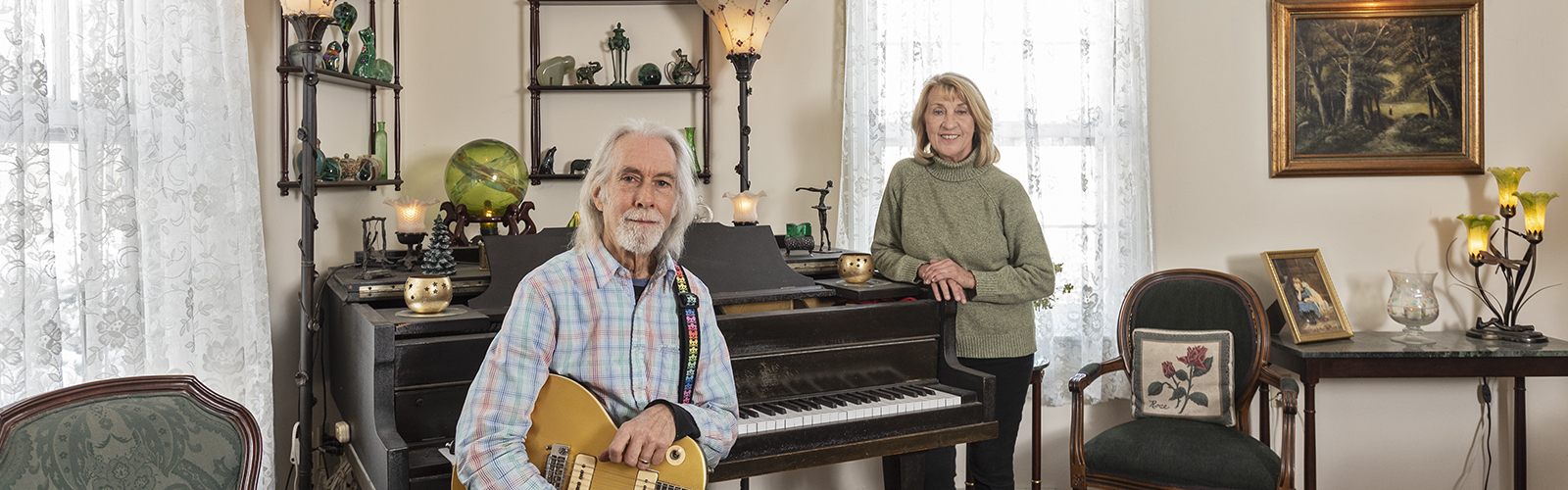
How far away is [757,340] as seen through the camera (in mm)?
2309

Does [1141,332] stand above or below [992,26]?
→ below

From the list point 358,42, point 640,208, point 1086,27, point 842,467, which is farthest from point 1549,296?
point 358,42

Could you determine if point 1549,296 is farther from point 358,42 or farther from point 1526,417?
point 358,42

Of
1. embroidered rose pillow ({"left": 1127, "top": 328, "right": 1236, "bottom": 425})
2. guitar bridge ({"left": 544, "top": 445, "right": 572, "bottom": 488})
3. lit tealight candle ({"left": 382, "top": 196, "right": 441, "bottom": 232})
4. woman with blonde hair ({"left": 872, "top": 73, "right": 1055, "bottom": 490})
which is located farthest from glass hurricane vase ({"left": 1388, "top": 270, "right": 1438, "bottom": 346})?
lit tealight candle ({"left": 382, "top": 196, "right": 441, "bottom": 232})

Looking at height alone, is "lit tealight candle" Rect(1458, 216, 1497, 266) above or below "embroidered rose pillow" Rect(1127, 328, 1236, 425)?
above

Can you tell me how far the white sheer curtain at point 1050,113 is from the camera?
3.75 meters

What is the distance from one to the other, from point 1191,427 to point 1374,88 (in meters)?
1.67

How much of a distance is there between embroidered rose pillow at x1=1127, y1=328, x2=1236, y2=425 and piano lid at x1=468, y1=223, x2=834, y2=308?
1.33 metres

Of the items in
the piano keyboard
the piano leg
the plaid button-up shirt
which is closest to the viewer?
the plaid button-up shirt

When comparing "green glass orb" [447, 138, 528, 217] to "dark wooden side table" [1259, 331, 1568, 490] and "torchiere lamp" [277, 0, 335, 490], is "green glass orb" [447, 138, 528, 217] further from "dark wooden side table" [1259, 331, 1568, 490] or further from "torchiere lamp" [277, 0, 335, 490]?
"dark wooden side table" [1259, 331, 1568, 490]

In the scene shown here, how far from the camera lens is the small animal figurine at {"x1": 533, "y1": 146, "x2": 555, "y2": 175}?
3.65 metres

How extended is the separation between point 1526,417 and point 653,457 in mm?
3855

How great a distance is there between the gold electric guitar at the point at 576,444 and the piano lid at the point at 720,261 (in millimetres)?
714

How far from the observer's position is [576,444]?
1638mm
